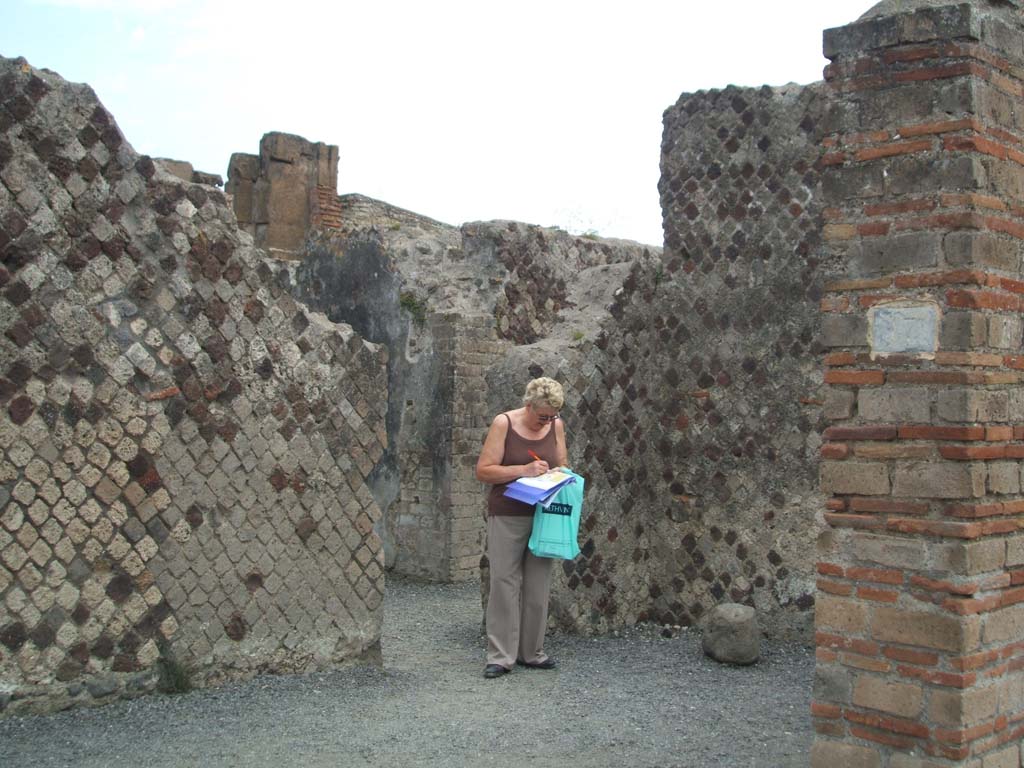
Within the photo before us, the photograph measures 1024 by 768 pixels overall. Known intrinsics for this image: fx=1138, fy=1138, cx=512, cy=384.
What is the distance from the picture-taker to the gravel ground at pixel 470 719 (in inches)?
215

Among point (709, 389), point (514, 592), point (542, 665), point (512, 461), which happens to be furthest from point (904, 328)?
point (709, 389)

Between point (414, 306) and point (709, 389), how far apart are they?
4502 mm

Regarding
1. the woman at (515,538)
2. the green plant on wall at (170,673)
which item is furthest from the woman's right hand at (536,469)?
the green plant on wall at (170,673)

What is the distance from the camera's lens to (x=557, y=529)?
7.08 meters

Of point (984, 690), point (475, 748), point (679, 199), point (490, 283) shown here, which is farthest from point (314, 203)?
point (984, 690)

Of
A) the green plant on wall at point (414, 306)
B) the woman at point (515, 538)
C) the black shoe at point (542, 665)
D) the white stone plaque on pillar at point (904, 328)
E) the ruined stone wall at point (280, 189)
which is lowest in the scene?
the black shoe at point (542, 665)

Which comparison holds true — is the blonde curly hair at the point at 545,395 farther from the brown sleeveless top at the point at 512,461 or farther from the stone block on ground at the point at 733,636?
the stone block on ground at the point at 733,636

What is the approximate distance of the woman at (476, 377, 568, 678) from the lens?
7.12 m

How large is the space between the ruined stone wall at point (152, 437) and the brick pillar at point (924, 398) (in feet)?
11.3

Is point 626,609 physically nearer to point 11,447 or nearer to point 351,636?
point 351,636

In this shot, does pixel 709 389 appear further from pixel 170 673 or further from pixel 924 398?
pixel 170 673

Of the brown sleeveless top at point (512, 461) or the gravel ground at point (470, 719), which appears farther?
the brown sleeveless top at point (512, 461)

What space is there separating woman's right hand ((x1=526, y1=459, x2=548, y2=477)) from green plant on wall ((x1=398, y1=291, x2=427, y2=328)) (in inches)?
199

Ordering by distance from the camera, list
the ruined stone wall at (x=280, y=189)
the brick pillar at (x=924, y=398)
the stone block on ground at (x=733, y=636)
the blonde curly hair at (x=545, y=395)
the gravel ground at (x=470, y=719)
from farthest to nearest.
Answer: the ruined stone wall at (x=280, y=189) < the stone block on ground at (x=733, y=636) < the blonde curly hair at (x=545, y=395) < the gravel ground at (x=470, y=719) < the brick pillar at (x=924, y=398)
